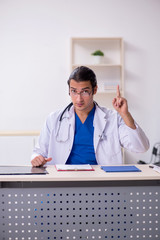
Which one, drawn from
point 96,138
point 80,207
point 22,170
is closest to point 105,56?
point 96,138

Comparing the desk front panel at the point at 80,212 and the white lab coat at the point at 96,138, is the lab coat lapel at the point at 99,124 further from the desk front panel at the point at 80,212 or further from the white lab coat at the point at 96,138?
the desk front panel at the point at 80,212

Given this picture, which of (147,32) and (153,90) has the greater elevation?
(147,32)

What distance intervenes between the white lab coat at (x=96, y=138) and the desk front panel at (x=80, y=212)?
538 millimetres

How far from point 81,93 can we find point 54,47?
2631 mm

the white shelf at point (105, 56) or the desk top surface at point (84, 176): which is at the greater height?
the white shelf at point (105, 56)

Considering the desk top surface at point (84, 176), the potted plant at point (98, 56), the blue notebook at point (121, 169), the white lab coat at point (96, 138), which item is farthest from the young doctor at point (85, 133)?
the potted plant at point (98, 56)

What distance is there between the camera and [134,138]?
1999 mm

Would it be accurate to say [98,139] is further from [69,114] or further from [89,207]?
[89,207]

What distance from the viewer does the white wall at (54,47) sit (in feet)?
14.7

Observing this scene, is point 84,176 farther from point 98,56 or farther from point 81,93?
point 98,56

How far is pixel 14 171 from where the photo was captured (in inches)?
65.3

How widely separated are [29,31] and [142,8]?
5.72ft

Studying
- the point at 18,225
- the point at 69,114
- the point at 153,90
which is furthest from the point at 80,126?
the point at 153,90

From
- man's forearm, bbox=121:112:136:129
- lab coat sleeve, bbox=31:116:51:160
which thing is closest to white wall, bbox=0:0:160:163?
lab coat sleeve, bbox=31:116:51:160
